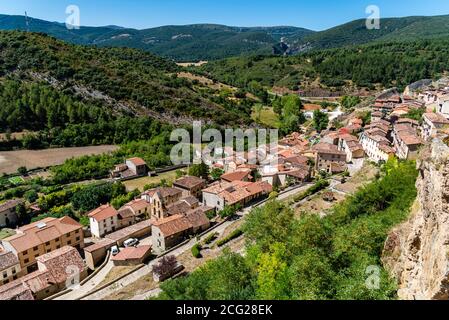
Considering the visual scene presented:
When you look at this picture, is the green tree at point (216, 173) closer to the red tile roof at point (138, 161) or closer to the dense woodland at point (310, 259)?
the red tile roof at point (138, 161)

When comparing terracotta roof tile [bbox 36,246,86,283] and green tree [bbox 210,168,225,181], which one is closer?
terracotta roof tile [bbox 36,246,86,283]

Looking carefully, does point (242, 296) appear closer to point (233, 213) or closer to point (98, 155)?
point (233, 213)

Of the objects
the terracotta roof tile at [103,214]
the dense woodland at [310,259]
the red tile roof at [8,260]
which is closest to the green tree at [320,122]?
the terracotta roof tile at [103,214]

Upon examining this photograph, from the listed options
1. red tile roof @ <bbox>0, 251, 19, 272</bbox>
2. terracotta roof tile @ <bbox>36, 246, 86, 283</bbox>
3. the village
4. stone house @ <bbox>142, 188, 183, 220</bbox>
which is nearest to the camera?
terracotta roof tile @ <bbox>36, 246, 86, 283</bbox>

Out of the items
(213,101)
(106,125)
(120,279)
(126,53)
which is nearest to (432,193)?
(120,279)

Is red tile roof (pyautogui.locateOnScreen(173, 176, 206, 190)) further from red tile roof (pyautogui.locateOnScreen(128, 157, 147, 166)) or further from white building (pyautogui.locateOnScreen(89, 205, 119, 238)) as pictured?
red tile roof (pyautogui.locateOnScreen(128, 157, 147, 166))

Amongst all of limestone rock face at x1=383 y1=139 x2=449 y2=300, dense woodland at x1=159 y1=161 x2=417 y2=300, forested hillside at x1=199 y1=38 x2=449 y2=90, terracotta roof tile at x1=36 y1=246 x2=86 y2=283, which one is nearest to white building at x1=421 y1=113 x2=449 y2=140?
dense woodland at x1=159 y1=161 x2=417 y2=300

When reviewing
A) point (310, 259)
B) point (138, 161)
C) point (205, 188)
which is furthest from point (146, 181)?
point (310, 259)
